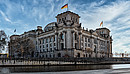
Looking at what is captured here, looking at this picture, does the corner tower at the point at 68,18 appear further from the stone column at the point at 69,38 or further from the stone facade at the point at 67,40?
the stone column at the point at 69,38

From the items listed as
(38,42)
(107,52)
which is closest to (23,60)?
(38,42)

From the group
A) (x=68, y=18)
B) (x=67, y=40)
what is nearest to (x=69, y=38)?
(x=67, y=40)

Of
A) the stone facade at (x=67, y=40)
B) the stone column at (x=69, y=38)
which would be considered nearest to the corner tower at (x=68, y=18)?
the stone facade at (x=67, y=40)

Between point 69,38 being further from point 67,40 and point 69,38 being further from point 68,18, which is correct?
point 68,18

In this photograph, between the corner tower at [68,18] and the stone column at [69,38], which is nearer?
the stone column at [69,38]

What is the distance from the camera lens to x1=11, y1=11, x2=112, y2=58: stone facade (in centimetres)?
8927

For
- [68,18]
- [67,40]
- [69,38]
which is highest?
[68,18]

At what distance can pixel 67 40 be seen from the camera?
89.5 meters

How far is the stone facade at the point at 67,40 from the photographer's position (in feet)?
293

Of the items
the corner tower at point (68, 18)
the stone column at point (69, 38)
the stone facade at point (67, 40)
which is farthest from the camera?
the corner tower at point (68, 18)

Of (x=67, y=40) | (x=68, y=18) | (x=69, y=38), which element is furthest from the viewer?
(x=68, y=18)

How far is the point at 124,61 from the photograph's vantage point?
283ft

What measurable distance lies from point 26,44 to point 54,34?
815 inches

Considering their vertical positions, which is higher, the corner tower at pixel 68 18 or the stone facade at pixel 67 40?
the corner tower at pixel 68 18
